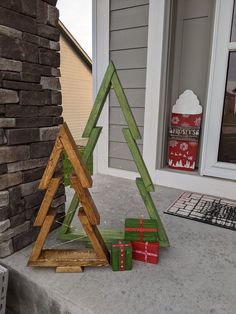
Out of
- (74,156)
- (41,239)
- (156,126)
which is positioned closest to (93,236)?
(41,239)

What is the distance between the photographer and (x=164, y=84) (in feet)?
6.60

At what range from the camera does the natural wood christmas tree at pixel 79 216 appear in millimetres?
952

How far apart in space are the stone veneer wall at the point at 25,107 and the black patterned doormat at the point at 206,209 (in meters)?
0.87

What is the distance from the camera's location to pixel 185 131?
2.07 m

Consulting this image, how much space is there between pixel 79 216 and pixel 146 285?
14.0 inches

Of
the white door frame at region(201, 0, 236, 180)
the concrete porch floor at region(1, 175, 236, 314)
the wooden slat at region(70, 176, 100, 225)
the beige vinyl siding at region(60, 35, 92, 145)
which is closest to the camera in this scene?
the concrete porch floor at region(1, 175, 236, 314)

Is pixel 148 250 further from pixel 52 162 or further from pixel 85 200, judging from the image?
pixel 52 162

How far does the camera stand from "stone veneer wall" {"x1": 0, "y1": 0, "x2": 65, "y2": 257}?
98 cm

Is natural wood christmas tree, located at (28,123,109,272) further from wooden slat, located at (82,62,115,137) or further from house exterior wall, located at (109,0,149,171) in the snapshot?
house exterior wall, located at (109,0,149,171)

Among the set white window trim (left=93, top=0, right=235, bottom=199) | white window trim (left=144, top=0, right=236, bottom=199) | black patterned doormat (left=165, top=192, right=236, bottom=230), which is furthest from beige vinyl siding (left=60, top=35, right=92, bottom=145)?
black patterned doormat (left=165, top=192, right=236, bottom=230)

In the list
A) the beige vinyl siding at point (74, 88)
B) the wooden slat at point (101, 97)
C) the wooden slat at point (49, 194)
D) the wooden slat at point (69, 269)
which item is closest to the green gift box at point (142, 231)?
the wooden slat at point (69, 269)

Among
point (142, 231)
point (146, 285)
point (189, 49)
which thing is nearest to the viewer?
point (146, 285)

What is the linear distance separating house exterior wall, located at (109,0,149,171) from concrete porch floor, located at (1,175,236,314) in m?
1.23

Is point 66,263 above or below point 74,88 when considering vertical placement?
below
